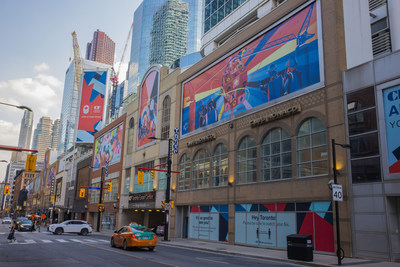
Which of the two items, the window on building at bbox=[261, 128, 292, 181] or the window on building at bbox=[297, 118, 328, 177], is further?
the window on building at bbox=[261, 128, 292, 181]

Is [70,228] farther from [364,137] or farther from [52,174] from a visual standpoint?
[52,174]

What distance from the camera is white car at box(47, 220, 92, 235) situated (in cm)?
3932

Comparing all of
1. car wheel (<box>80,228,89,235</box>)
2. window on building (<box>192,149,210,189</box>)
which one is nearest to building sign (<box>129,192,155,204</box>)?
car wheel (<box>80,228,89,235</box>)

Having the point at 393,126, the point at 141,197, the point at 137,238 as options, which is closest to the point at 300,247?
the point at 393,126

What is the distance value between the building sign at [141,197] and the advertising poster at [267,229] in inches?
790

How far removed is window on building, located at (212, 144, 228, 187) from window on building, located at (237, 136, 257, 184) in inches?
75.2

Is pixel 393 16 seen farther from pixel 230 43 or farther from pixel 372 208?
pixel 372 208

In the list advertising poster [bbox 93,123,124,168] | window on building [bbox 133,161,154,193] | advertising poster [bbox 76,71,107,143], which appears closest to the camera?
window on building [bbox 133,161,154,193]

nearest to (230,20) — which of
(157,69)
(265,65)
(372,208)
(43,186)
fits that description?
(157,69)

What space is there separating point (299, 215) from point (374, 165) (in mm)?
6205

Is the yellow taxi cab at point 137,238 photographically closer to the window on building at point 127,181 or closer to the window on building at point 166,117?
the window on building at point 166,117

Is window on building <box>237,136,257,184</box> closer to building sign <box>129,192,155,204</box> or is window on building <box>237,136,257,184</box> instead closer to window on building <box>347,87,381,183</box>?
window on building <box>347,87,381,183</box>

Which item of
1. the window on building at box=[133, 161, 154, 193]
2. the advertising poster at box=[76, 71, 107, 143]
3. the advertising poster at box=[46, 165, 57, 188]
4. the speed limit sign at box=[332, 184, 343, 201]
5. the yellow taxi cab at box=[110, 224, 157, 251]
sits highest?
the advertising poster at box=[76, 71, 107, 143]

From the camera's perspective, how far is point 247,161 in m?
29.4
